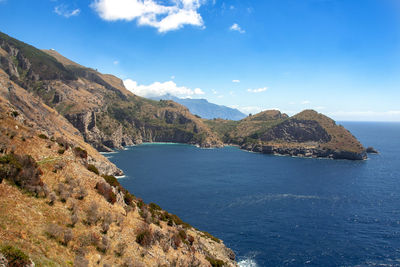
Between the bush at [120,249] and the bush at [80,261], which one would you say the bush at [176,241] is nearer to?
the bush at [120,249]

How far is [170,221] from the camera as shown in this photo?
4681cm

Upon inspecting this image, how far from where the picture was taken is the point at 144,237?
32.4 metres

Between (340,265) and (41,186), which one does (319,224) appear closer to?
(340,265)

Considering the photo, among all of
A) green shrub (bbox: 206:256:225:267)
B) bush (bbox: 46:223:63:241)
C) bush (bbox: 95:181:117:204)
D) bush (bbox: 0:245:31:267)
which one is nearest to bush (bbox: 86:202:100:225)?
bush (bbox: 95:181:117:204)

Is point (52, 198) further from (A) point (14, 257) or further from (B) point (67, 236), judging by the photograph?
(A) point (14, 257)

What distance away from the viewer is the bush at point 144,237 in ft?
105

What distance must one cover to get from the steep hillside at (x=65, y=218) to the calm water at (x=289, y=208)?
28074 millimetres

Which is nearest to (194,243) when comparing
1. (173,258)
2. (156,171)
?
(173,258)

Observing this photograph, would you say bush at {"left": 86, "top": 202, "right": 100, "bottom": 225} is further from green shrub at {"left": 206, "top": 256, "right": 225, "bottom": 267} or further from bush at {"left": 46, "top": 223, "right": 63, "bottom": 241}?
green shrub at {"left": 206, "top": 256, "right": 225, "bottom": 267}

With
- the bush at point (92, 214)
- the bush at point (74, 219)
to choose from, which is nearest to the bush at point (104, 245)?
the bush at point (92, 214)

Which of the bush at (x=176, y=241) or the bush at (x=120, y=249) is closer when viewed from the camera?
the bush at (x=120, y=249)

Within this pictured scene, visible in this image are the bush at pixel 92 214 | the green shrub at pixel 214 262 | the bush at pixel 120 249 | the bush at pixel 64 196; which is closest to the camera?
the bush at pixel 120 249

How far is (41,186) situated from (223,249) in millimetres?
41723

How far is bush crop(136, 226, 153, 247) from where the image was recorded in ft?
105
